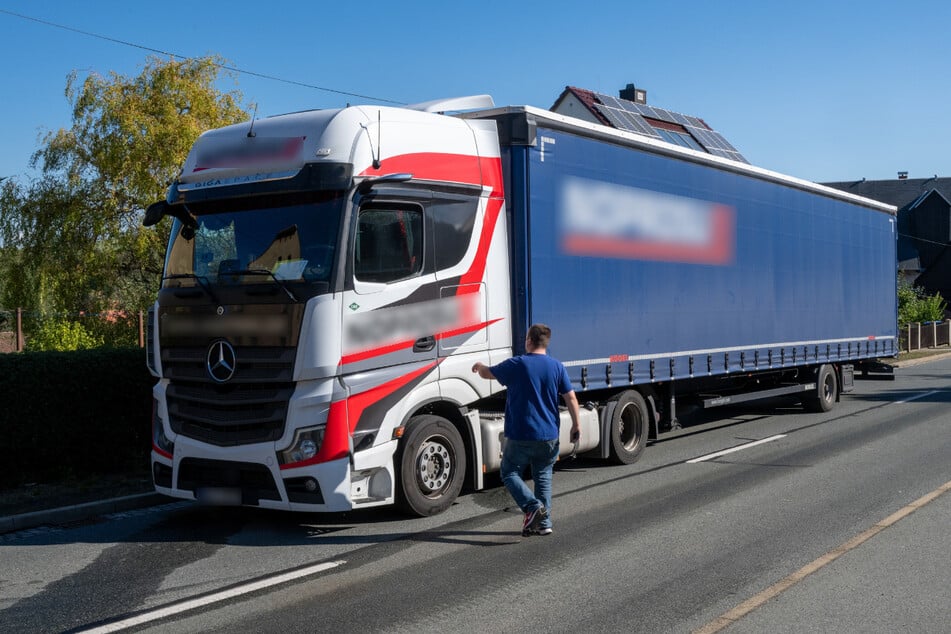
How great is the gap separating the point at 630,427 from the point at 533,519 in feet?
13.2

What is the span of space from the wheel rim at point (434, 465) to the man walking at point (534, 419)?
85 cm

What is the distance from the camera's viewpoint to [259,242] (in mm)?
7555

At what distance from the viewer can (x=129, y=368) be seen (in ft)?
33.6

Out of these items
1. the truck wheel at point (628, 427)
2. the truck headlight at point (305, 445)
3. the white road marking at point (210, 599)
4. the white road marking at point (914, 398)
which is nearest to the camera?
the white road marking at point (210, 599)

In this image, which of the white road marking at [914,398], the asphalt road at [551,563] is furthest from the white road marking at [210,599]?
the white road marking at [914,398]

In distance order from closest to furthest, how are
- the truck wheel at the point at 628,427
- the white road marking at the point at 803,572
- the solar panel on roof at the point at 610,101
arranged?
the white road marking at the point at 803,572 < the truck wheel at the point at 628,427 < the solar panel on roof at the point at 610,101

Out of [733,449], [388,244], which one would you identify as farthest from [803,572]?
[733,449]

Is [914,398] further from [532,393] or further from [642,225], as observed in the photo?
[532,393]

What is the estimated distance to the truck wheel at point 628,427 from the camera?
10.5 m

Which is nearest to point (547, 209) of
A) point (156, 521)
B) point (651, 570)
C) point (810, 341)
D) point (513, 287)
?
point (513, 287)

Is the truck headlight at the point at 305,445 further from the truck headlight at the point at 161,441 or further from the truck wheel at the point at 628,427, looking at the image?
the truck wheel at the point at 628,427

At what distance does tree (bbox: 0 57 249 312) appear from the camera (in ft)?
78.1

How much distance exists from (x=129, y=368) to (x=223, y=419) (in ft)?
10.8

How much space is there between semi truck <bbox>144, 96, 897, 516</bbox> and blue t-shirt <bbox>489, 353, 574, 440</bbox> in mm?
904
